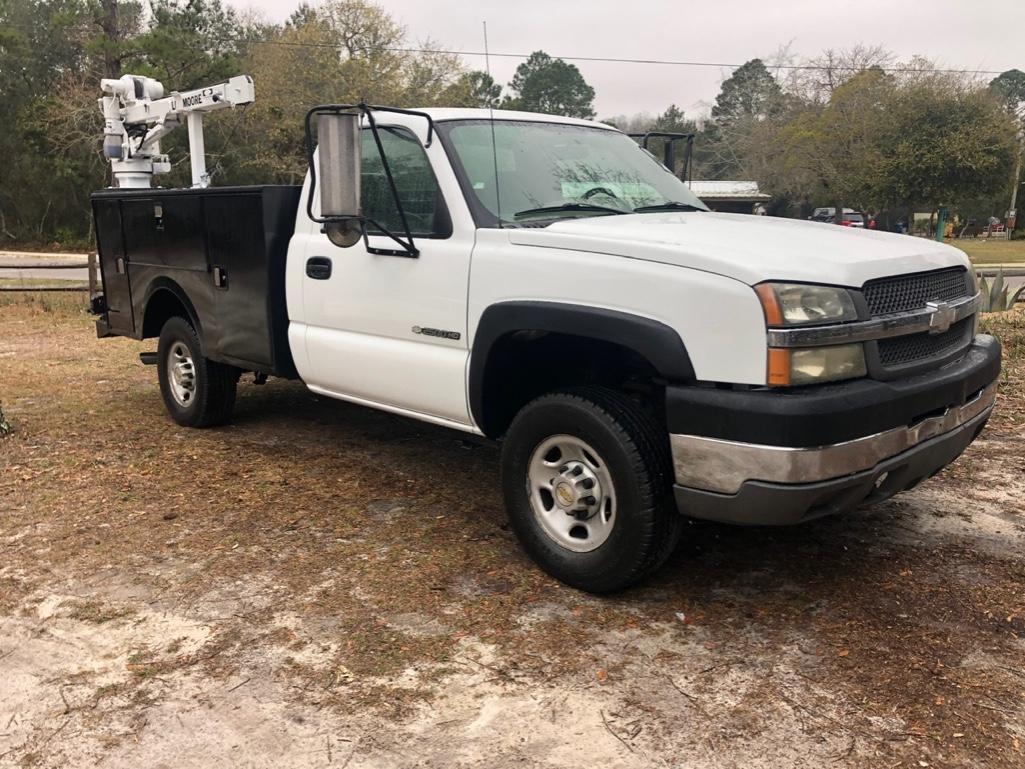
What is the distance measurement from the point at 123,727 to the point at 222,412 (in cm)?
368

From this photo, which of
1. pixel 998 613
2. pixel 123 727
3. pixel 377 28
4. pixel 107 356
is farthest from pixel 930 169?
pixel 123 727

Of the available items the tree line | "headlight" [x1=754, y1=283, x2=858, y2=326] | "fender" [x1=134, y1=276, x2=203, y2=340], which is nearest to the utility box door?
"fender" [x1=134, y1=276, x2=203, y2=340]

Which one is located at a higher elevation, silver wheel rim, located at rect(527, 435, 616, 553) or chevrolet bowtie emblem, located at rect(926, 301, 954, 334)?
chevrolet bowtie emblem, located at rect(926, 301, 954, 334)

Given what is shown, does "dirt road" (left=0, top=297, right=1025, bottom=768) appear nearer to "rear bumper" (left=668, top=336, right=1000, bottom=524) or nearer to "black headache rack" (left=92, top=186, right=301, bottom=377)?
"rear bumper" (left=668, top=336, right=1000, bottom=524)

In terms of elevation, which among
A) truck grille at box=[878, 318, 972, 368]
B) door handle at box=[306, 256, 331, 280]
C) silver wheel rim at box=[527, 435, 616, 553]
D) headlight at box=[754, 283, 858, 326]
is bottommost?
silver wheel rim at box=[527, 435, 616, 553]

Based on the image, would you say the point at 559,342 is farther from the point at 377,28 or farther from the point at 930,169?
the point at 377,28

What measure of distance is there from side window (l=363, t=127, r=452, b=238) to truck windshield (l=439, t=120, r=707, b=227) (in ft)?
0.54

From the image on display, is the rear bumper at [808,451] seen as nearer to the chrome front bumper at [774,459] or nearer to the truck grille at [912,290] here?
the chrome front bumper at [774,459]

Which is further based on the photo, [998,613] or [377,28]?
[377,28]

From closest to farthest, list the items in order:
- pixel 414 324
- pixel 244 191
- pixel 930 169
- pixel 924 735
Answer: pixel 924 735 → pixel 414 324 → pixel 244 191 → pixel 930 169

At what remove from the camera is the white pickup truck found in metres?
3.12

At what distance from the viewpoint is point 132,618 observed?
11.8 feet

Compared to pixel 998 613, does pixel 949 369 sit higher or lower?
higher

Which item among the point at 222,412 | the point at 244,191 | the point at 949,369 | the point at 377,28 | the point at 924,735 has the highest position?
the point at 377,28
